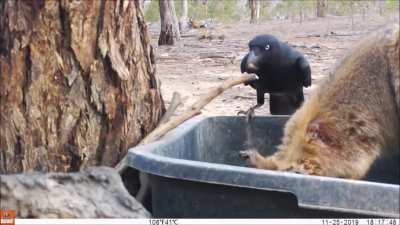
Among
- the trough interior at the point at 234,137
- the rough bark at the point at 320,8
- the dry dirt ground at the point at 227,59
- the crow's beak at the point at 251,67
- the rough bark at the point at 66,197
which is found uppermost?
the crow's beak at the point at 251,67

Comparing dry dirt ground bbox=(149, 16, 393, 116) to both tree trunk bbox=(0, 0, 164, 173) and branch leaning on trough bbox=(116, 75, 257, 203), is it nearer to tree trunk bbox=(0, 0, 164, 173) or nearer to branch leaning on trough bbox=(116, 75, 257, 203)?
branch leaning on trough bbox=(116, 75, 257, 203)

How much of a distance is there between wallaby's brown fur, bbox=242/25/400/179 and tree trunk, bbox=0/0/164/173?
880 millimetres

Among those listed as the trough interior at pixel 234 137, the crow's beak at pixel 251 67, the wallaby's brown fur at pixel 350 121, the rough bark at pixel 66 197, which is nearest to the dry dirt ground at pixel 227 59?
the crow's beak at pixel 251 67

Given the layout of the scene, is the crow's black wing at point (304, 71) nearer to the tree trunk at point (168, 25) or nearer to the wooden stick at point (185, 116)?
the wooden stick at point (185, 116)

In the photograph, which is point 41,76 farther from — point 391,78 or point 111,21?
point 391,78

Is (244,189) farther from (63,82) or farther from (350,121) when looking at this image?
(63,82)

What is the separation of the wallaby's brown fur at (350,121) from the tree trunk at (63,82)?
0.88 metres

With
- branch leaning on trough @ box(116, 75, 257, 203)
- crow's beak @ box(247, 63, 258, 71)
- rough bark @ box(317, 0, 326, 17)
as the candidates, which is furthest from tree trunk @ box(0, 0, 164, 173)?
rough bark @ box(317, 0, 326, 17)

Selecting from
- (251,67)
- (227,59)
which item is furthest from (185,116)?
(227,59)

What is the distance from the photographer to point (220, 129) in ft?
15.2

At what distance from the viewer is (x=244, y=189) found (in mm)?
3365

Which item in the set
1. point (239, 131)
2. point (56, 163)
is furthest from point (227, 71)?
point (56, 163)

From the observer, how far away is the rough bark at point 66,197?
306 cm

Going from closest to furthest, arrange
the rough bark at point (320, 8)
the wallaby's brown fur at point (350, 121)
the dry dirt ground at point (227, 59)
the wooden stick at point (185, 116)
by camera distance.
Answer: the wallaby's brown fur at point (350, 121), the wooden stick at point (185, 116), the dry dirt ground at point (227, 59), the rough bark at point (320, 8)
